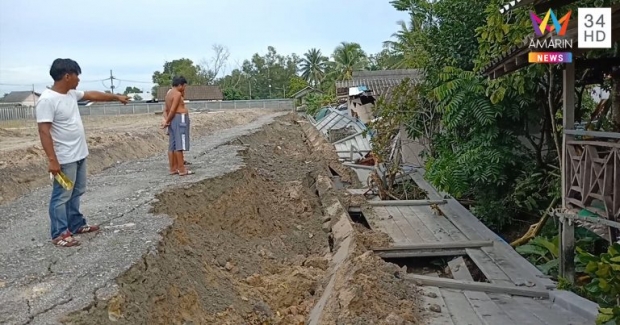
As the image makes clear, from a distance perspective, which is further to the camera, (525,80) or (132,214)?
(525,80)

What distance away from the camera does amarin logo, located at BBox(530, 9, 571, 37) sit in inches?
210

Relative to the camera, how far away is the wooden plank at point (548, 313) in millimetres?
4668

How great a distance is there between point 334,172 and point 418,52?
4202 millimetres

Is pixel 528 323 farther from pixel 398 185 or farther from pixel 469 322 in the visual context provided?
pixel 398 185

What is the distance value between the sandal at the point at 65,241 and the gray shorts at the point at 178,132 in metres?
3.63

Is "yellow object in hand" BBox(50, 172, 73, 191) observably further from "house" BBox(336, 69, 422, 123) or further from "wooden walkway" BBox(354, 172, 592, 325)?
"house" BBox(336, 69, 422, 123)

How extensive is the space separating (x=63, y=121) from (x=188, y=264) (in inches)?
66.4

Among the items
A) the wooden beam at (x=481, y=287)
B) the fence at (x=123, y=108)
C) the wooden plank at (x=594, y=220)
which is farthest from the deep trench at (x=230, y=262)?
the fence at (x=123, y=108)

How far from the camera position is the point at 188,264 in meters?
5.33

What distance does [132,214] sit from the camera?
6.33m

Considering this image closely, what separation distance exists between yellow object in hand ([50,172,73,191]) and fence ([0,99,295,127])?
24.4 metres

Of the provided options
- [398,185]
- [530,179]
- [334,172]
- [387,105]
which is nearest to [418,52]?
[387,105]

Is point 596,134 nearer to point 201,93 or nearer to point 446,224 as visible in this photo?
point 446,224

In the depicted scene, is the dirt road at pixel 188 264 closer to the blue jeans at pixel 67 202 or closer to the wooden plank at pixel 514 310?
A: the blue jeans at pixel 67 202
